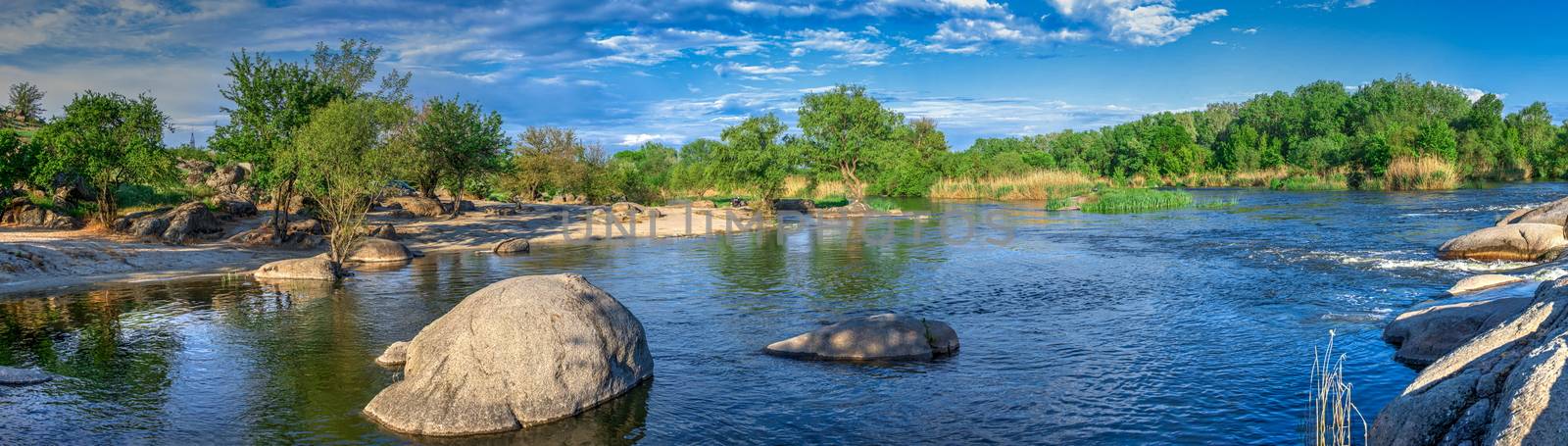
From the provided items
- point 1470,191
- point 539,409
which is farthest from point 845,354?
point 1470,191

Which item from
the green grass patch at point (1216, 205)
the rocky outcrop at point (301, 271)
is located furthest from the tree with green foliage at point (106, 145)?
the green grass patch at point (1216, 205)

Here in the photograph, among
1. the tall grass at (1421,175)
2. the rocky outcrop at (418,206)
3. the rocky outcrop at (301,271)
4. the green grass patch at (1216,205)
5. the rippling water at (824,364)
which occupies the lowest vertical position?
the rippling water at (824,364)

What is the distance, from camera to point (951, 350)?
45.6 feet

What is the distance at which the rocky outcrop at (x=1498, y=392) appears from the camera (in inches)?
217

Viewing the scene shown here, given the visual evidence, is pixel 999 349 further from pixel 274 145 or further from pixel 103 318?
pixel 274 145

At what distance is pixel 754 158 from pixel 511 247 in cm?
2210

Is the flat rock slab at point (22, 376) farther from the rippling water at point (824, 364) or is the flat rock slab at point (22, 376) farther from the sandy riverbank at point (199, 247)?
the sandy riverbank at point (199, 247)

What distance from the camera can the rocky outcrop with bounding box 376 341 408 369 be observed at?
43.1ft

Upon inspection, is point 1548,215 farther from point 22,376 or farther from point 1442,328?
point 22,376

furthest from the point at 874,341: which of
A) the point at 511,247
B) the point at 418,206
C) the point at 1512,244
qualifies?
the point at 418,206

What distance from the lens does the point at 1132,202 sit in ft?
168

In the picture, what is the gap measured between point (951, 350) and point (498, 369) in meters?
7.01

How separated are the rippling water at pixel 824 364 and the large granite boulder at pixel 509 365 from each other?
11.6 inches

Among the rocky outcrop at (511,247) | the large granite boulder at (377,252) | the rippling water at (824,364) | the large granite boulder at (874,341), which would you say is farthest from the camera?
the rocky outcrop at (511,247)
